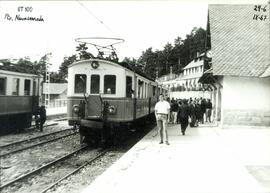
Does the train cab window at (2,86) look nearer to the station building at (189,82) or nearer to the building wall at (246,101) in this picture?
the building wall at (246,101)

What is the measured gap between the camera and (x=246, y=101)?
2039cm

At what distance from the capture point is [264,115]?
65.9 ft

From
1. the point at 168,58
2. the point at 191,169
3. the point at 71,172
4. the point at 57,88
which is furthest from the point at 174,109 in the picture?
the point at 168,58

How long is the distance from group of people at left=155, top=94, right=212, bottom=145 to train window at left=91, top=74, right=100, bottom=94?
2.15m

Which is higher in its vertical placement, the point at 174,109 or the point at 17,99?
the point at 17,99

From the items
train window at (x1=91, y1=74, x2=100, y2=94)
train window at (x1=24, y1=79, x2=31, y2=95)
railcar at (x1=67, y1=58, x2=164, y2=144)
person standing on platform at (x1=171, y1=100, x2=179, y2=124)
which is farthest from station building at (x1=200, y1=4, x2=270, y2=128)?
train window at (x1=24, y1=79, x2=31, y2=95)

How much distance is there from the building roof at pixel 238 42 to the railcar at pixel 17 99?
904 cm

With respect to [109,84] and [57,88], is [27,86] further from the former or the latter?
[57,88]

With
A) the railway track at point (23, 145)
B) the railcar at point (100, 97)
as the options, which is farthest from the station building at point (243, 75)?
the railway track at point (23, 145)

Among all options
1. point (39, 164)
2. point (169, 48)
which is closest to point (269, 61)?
point (39, 164)

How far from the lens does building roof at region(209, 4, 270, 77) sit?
2036 cm

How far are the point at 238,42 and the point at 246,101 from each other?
3389mm

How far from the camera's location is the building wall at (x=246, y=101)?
20172 mm

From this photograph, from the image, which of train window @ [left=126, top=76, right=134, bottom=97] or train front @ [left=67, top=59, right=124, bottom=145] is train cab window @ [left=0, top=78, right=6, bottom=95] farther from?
train window @ [left=126, top=76, right=134, bottom=97]
